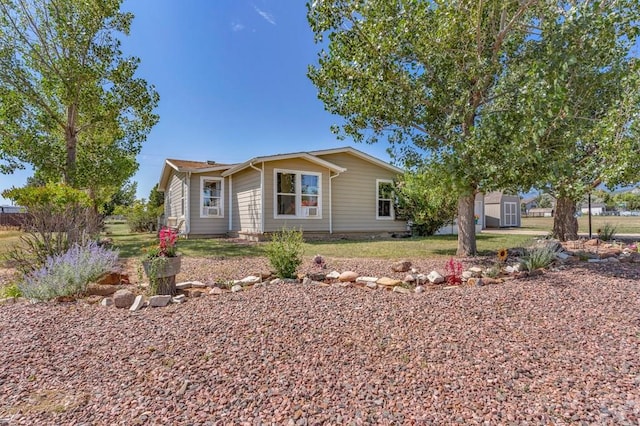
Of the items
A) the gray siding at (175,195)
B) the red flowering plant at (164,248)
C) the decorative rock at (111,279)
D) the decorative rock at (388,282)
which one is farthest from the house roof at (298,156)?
the decorative rock at (388,282)

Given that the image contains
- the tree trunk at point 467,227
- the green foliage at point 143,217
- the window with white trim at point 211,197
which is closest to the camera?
the tree trunk at point 467,227

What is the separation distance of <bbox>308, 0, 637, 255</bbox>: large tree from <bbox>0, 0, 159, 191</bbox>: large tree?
8.21 metres

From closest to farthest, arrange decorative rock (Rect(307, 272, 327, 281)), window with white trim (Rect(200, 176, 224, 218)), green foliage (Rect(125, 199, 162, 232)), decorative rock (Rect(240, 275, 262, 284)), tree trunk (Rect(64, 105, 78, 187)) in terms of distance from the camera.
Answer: decorative rock (Rect(240, 275, 262, 284))
decorative rock (Rect(307, 272, 327, 281))
tree trunk (Rect(64, 105, 78, 187))
window with white trim (Rect(200, 176, 224, 218))
green foliage (Rect(125, 199, 162, 232))

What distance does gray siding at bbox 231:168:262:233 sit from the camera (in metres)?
11.9

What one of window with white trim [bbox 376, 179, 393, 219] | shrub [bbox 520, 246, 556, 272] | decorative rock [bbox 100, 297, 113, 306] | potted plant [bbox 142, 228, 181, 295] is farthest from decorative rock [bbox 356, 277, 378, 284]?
window with white trim [bbox 376, 179, 393, 219]

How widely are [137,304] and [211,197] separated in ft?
35.2

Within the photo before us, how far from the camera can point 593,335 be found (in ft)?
9.55

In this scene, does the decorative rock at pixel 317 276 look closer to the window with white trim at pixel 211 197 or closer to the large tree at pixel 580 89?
the large tree at pixel 580 89

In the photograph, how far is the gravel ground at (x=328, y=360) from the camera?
1920mm

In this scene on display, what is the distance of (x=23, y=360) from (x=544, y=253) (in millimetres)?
6605

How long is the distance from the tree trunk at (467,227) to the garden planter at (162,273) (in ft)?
19.2

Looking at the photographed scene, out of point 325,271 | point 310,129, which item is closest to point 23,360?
point 325,271

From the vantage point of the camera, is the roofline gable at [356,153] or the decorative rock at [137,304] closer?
the decorative rock at [137,304]

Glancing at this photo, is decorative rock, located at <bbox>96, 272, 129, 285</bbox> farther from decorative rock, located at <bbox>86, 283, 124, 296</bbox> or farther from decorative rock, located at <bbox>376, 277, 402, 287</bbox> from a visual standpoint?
decorative rock, located at <bbox>376, 277, 402, 287</bbox>
